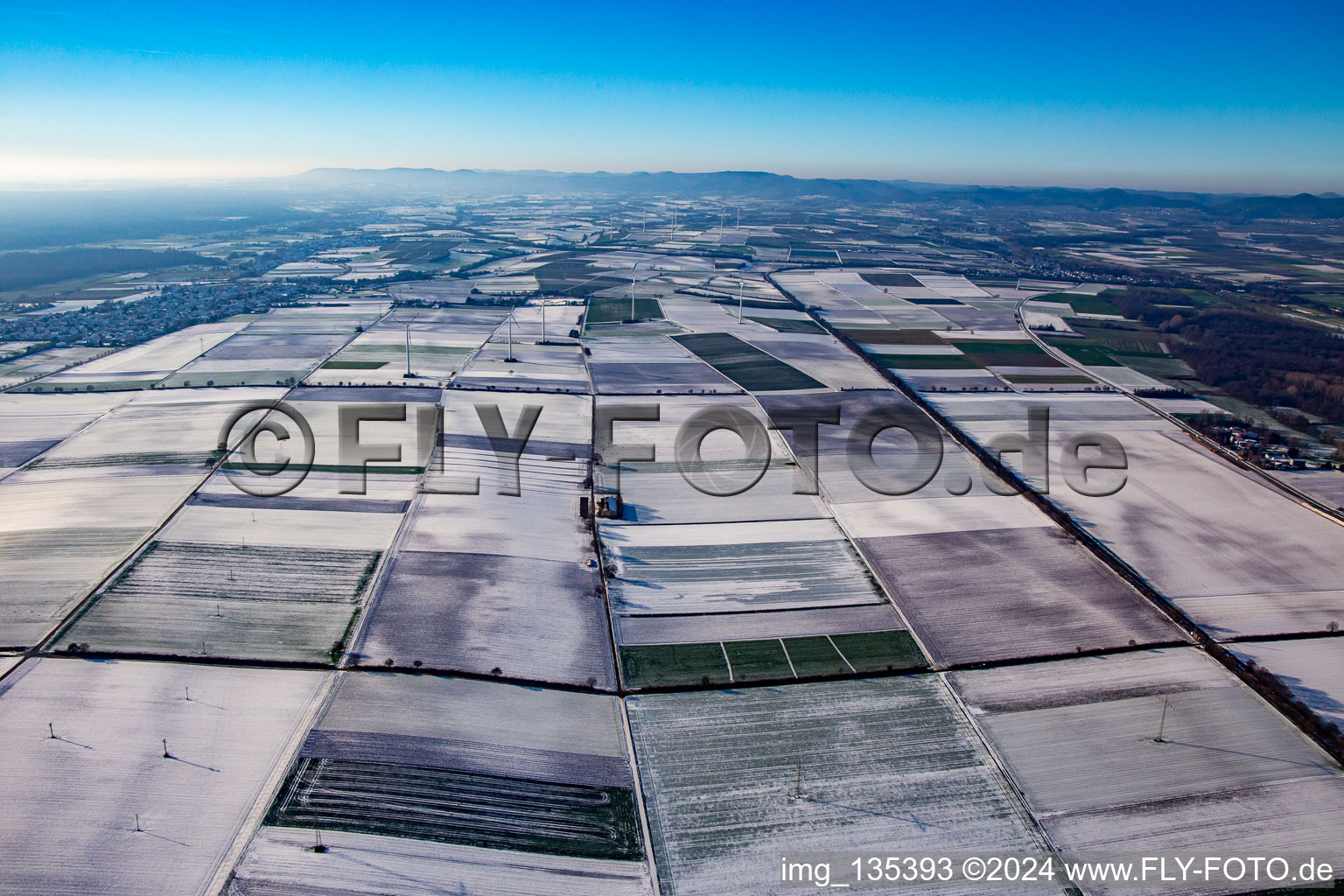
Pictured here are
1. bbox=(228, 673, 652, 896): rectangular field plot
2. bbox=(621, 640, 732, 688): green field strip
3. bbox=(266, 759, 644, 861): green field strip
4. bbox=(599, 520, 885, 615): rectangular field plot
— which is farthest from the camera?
bbox=(599, 520, 885, 615): rectangular field plot

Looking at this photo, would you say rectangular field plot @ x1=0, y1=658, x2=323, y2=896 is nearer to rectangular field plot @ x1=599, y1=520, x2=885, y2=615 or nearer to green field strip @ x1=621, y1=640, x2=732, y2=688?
green field strip @ x1=621, y1=640, x2=732, y2=688

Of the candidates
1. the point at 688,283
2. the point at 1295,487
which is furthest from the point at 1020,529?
the point at 688,283

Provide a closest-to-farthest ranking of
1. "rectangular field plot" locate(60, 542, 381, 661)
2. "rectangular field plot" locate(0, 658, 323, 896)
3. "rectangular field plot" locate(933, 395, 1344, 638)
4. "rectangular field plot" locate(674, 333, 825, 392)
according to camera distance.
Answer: "rectangular field plot" locate(0, 658, 323, 896) → "rectangular field plot" locate(60, 542, 381, 661) → "rectangular field plot" locate(933, 395, 1344, 638) → "rectangular field plot" locate(674, 333, 825, 392)

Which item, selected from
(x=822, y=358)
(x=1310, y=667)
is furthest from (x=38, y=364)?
(x=1310, y=667)

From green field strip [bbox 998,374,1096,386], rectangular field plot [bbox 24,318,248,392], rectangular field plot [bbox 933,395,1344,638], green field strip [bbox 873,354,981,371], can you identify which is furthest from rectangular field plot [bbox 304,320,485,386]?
green field strip [bbox 998,374,1096,386]

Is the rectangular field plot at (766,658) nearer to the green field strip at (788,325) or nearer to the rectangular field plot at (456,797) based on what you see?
the rectangular field plot at (456,797)

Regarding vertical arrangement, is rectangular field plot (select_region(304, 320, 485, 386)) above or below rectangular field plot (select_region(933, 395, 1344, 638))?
above

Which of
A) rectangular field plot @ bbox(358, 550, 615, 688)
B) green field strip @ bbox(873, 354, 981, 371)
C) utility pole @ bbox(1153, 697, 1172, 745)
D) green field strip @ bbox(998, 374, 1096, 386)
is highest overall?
green field strip @ bbox(873, 354, 981, 371)
